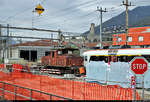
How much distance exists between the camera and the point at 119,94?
8680mm

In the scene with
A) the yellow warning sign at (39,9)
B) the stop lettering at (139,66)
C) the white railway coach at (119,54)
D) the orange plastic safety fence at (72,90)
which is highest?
the yellow warning sign at (39,9)

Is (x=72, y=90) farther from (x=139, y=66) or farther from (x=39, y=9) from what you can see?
(x=39, y=9)

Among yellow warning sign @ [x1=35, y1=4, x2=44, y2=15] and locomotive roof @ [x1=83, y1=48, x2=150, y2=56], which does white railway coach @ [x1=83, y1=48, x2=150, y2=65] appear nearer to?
locomotive roof @ [x1=83, y1=48, x2=150, y2=56]

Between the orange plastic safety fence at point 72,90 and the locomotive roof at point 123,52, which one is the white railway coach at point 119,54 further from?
the orange plastic safety fence at point 72,90

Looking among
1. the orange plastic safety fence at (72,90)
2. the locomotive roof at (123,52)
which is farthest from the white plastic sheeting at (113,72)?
the orange plastic safety fence at (72,90)

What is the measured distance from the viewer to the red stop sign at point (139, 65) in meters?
7.18

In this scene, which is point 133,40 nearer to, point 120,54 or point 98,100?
point 120,54

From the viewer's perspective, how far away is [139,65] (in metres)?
7.28

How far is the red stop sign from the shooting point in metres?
7.18

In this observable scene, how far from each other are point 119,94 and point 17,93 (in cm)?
492

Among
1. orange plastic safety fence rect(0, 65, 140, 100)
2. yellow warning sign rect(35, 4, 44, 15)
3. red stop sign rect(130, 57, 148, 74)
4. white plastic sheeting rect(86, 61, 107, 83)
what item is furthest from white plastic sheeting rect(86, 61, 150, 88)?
red stop sign rect(130, 57, 148, 74)

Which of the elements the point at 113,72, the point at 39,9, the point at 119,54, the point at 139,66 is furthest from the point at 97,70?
the point at 139,66

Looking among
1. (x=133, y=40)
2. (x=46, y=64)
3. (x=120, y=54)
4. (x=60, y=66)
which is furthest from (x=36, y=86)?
(x=133, y=40)

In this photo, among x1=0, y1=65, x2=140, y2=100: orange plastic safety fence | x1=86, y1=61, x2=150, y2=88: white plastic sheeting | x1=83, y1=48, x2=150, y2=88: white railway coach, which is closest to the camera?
x1=0, y1=65, x2=140, y2=100: orange plastic safety fence
